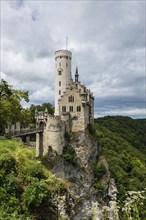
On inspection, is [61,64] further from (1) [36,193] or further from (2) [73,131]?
(1) [36,193]

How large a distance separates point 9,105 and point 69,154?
12634 mm

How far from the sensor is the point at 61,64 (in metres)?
53.0

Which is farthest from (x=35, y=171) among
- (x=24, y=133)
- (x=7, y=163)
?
(x=24, y=133)

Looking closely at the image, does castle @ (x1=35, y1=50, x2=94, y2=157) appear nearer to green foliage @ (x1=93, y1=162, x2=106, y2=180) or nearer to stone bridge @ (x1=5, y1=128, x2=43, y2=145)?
stone bridge @ (x1=5, y1=128, x2=43, y2=145)

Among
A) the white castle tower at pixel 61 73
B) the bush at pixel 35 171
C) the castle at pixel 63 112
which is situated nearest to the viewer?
the bush at pixel 35 171

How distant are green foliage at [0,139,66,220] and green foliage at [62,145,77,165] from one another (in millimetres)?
4833

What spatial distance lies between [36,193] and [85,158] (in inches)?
629

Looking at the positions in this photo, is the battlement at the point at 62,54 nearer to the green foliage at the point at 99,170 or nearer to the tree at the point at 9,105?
the tree at the point at 9,105

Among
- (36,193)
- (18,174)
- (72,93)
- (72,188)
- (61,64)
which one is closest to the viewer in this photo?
(36,193)

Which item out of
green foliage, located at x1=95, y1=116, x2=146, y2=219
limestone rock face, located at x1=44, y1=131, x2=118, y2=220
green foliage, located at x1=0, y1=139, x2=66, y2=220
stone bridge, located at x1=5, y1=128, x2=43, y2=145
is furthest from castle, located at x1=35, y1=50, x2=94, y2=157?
green foliage, located at x1=95, y1=116, x2=146, y2=219

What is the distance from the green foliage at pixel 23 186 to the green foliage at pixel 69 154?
4833 mm

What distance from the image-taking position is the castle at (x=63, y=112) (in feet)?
135

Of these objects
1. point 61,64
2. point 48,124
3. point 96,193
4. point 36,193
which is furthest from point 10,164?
point 61,64

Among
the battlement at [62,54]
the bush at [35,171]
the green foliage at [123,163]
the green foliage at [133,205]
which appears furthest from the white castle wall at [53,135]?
the green foliage at [133,205]
